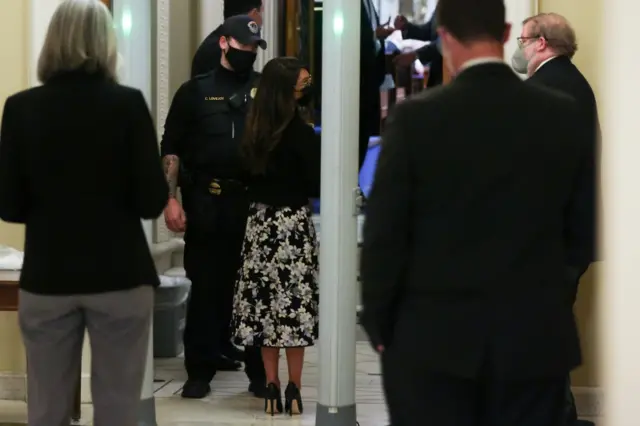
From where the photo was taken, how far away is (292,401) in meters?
4.25

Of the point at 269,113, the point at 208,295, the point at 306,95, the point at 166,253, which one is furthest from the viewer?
the point at 166,253

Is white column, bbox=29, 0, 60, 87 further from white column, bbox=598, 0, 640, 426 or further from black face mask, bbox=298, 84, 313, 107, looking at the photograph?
white column, bbox=598, 0, 640, 426

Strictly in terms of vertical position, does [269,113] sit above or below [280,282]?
above

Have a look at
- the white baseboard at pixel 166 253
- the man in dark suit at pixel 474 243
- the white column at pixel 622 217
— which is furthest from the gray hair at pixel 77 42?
the white baseboard at pixel 166 253

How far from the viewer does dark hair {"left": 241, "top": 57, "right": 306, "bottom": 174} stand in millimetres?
4160

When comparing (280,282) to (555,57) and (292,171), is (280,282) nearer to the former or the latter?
(292,171)

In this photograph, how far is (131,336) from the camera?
2613mm

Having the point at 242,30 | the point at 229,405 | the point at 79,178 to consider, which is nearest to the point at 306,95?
the point at 242,30

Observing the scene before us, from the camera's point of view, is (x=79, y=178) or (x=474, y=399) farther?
(x=79, y=178)

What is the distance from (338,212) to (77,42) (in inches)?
55.5

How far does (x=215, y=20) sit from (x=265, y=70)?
6.88 feet

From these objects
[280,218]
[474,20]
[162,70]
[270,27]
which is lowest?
[280,218]

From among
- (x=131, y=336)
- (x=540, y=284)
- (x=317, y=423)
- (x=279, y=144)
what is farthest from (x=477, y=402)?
(x=279, y=144)

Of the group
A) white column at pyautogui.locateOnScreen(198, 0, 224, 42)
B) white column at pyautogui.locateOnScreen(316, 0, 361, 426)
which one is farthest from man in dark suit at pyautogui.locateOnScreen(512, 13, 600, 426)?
white column at pyautogui.locateOnScreen(198, 0, 224, 42)
